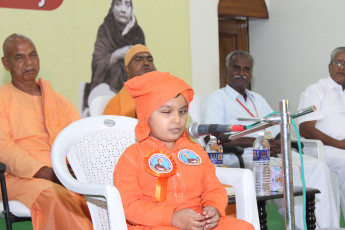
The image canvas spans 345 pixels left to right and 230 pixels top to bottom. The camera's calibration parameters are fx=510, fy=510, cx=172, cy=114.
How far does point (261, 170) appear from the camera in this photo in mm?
3133

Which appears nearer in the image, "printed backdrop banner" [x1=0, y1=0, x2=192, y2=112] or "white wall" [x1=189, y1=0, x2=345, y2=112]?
"printed backdrop banner" [x1=0, y1=0, x2=192, y2=112]

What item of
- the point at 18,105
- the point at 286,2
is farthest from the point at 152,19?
the point at 18,105

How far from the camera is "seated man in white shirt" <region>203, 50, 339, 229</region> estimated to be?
374 cm

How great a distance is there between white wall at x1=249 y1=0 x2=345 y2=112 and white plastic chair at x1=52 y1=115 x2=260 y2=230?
4051mm

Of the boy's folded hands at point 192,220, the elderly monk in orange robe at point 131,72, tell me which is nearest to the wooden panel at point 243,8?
the elderly monk in orange robe at point 131,72

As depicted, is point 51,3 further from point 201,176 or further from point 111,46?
point 201,176

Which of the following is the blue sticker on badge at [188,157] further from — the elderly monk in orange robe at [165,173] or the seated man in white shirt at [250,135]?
the seated man in white shirt at [250,135]

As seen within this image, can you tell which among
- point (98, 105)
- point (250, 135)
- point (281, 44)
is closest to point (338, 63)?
point (250, 135)

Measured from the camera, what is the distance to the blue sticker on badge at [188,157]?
211 centimetres

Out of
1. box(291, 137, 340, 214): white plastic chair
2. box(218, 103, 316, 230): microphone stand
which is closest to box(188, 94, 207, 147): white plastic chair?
box(291, 137, 340, 214): white plastic chair

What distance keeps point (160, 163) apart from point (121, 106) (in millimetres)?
→ 1697

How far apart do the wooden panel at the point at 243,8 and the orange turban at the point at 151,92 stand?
4.07m

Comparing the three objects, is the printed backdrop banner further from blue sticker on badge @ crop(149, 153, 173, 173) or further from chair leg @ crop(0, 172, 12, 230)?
blue sticker on badge @ crop(149, 153, 173, 173)

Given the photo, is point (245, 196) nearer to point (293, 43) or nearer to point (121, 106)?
point (121, 106)
